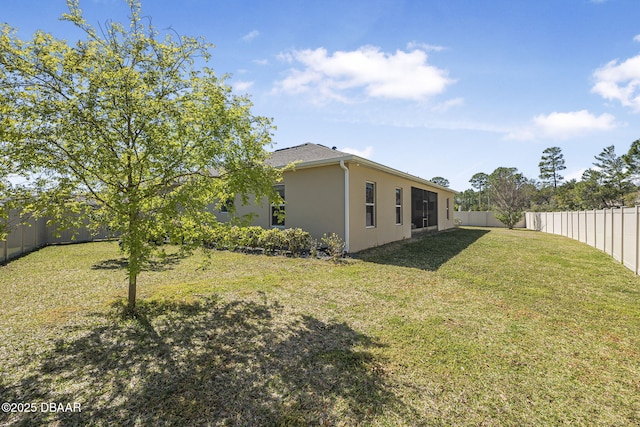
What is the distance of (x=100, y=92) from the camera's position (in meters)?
3.28

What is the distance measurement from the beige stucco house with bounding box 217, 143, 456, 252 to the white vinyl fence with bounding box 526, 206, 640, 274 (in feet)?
21.8

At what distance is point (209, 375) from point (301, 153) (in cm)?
948

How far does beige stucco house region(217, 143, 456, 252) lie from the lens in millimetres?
9234

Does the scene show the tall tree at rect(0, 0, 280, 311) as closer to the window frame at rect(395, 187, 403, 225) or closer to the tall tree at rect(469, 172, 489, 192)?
the window frame at rect(395, 187, 403, 225)

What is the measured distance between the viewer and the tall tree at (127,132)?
317 cm

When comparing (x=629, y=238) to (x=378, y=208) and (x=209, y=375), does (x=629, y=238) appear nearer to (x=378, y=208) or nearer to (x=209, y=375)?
(x=378, y=208)

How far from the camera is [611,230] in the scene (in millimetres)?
9312

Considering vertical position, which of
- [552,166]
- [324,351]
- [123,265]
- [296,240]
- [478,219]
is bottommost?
[324,351]

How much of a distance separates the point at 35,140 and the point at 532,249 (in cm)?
1379

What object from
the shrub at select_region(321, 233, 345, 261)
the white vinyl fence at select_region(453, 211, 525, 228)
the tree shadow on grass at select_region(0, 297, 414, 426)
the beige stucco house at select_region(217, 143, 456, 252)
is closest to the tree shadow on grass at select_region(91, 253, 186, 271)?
the beige stucco house at select_region(217, 143, 456, 252)

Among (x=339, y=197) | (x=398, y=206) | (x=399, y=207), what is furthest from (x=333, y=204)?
(x=399, y=207)

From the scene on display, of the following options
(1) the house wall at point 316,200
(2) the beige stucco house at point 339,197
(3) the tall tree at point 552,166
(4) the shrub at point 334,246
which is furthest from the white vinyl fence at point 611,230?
(3) the tall tree at point 552,166

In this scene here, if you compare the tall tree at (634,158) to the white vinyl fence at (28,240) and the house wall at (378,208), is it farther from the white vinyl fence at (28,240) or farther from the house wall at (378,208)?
the white vinyl fence at (28,240)

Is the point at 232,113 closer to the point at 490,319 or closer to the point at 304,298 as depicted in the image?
the point at 304,298
